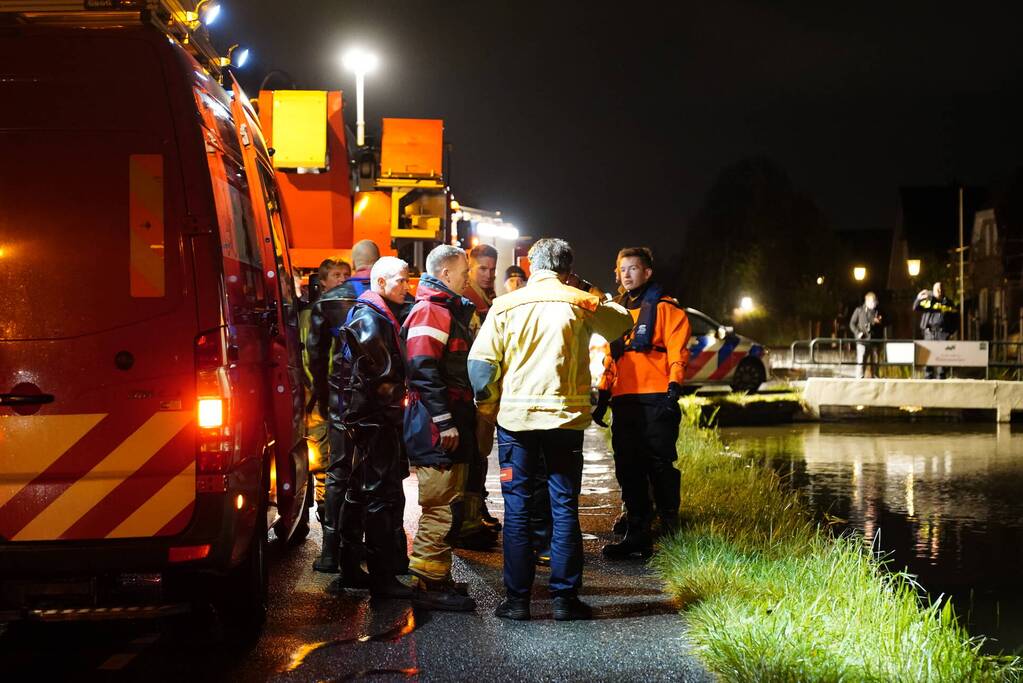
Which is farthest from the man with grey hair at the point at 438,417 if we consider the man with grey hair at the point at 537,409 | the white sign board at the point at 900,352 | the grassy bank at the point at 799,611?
the white sign board at the point at 900,352

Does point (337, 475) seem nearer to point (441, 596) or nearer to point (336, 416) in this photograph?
point (336, 416)

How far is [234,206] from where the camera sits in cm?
593

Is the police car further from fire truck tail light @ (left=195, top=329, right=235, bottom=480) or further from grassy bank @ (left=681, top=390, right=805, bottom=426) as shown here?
fire truck tail light @ (left=195, top=329, right=235, bottom=480)

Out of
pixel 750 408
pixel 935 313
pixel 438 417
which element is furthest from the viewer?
pixel 935 313

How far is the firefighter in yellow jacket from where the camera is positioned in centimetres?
824

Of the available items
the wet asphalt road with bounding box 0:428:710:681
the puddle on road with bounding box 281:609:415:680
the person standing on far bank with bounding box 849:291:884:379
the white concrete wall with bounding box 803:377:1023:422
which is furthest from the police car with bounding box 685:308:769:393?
the puddle on road with bounding box 281:609:415:680

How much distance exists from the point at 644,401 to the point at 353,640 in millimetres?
2909

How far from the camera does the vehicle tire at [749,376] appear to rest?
22.4 metres

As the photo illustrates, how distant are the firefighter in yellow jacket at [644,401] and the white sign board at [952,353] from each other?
1469 cm

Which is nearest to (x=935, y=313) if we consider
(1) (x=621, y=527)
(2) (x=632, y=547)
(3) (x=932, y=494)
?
(3) (x=932, y=494)

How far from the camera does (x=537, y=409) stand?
21.5 feet

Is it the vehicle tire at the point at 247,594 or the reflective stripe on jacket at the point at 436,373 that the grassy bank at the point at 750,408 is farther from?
the vehicle tire at the point at 247,594

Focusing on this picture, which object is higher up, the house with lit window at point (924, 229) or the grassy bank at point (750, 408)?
the house with lit window at point (924, 229)

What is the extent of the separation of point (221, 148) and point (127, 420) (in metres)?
1.33
